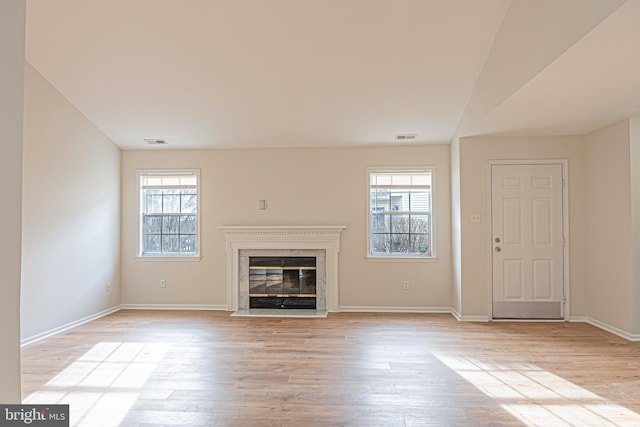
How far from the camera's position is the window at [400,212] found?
6406mm

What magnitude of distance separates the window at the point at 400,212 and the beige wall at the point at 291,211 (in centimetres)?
14

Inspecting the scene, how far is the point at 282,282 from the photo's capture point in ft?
21.4

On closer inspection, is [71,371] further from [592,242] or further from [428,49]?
[592,242]

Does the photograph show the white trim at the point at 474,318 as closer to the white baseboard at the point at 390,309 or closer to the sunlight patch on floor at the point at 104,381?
the white baseboard at the point at 390,309

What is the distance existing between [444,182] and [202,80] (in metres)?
3.59

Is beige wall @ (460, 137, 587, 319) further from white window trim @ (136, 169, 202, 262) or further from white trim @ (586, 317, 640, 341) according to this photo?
white window trim @ (136, 169, 202, 262)

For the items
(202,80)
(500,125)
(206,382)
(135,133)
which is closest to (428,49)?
(500,125)

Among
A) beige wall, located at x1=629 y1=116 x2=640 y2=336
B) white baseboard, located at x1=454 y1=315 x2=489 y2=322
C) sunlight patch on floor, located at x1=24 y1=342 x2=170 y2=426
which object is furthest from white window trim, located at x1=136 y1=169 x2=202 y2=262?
beige wall, located at x1=629 y1=116 x2=640 y2=336

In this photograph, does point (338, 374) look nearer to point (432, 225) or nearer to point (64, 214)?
point (432, 225)

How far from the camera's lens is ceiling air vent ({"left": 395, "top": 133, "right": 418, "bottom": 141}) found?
603 centimetres

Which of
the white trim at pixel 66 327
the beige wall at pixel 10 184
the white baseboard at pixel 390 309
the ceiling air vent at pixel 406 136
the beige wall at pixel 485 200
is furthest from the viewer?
the white baseboard at pixel 390 309

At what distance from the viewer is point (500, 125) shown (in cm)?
511

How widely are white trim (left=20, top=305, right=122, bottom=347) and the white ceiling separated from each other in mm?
2609

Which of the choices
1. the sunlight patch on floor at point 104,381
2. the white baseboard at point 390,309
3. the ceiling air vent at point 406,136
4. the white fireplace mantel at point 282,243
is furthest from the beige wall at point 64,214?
the ceiling air vent at point 406,136
